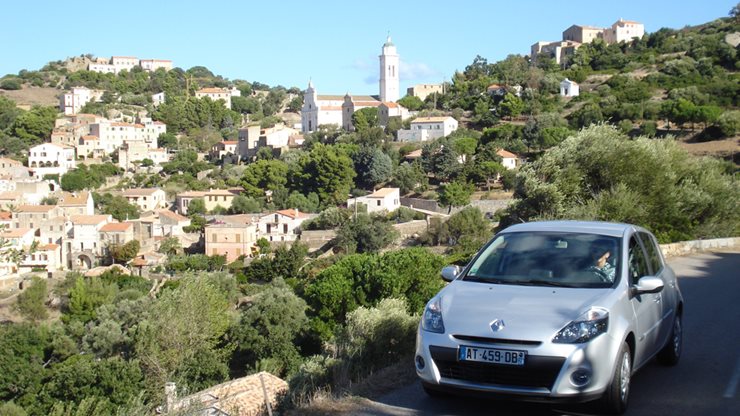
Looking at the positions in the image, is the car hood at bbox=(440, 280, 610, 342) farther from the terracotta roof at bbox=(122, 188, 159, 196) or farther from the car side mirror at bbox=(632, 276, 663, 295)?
the terracotta roof at bbox=(122, 188, 159, 196)

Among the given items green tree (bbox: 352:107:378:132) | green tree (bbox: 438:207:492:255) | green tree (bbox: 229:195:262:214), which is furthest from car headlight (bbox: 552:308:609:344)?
green tree (bbox: 352:107:378:132)

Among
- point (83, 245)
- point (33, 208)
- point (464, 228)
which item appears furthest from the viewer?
point (33, 208)

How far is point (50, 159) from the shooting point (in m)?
80.0

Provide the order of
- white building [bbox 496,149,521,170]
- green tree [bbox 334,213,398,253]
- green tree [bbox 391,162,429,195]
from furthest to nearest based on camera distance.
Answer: green tree [bbox 391,162,429,195] → white building [bbox 496,149,521,170] → green tree [bbox 334,213,398,253]

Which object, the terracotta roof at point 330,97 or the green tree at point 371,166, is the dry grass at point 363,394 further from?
the terracotta roof at point 330,97

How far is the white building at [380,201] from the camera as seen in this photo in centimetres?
5281

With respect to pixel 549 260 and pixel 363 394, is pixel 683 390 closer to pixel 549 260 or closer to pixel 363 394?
pixel 549 260

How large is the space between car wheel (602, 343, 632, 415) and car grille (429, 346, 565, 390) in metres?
0.43

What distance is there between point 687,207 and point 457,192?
33.8 meters

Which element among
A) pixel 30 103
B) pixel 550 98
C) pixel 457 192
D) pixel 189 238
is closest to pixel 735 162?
pixel 457 192

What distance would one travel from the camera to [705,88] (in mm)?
66688

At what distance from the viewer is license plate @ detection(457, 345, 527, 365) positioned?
13.9 ft

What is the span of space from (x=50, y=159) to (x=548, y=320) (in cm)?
8446

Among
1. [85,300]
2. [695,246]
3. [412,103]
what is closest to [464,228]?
[85,300]
